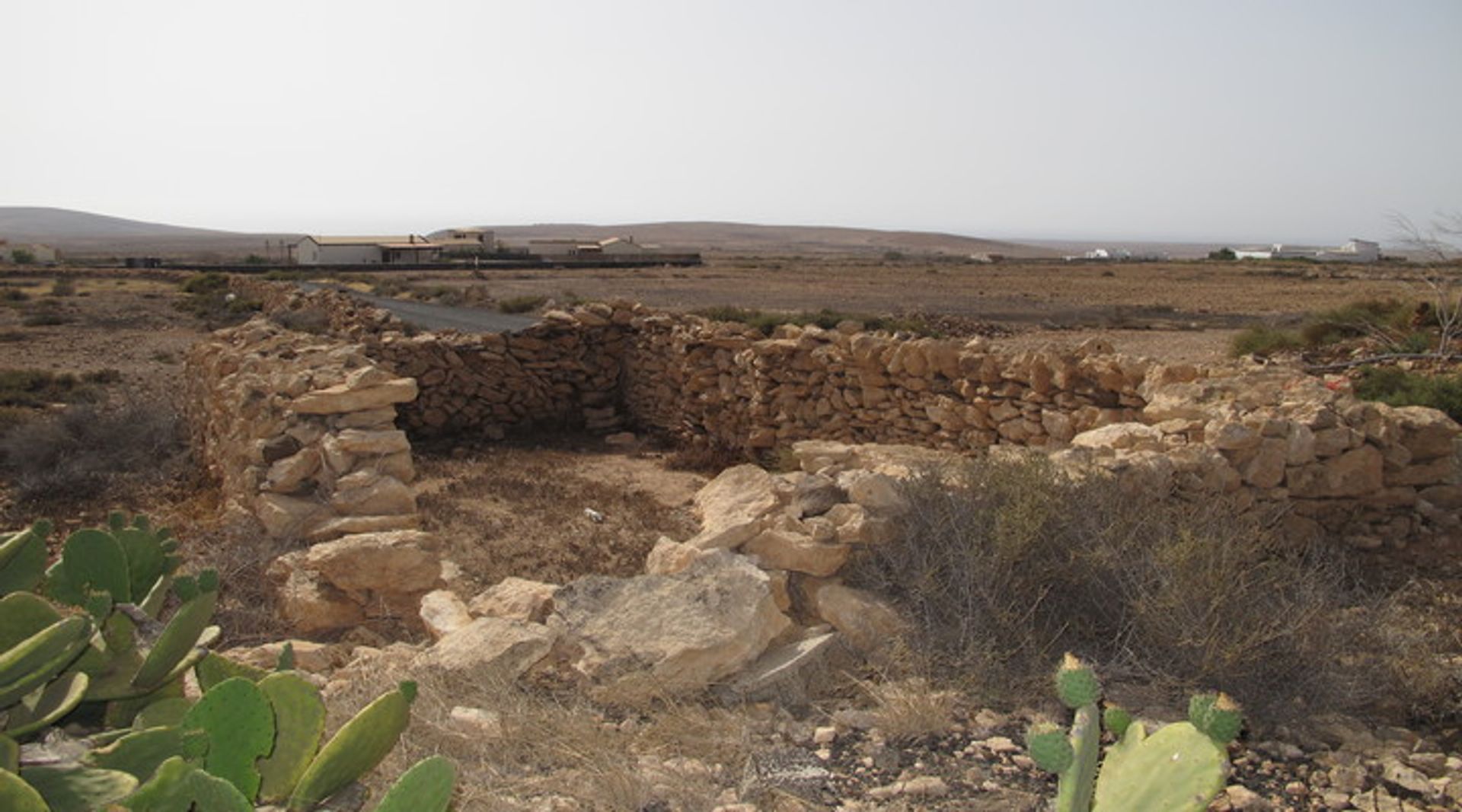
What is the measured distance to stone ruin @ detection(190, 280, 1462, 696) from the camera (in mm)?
3752

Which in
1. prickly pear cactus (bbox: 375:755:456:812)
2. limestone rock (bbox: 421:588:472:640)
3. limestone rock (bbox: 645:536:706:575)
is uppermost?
prickly pear cactus (bbox: 375:755:456:812)

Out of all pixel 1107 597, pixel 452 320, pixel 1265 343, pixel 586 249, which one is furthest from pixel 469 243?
pixel 1107 597

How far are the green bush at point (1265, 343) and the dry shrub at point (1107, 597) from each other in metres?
12.1

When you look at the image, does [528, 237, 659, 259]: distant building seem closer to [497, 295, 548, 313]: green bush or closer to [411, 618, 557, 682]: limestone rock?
[497, 295, 548, 313]: green bush

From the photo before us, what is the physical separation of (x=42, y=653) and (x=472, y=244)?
230ft

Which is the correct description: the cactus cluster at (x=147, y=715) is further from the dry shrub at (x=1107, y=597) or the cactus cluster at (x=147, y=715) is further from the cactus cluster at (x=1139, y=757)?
the dry shrub at (x=1107, y=597)

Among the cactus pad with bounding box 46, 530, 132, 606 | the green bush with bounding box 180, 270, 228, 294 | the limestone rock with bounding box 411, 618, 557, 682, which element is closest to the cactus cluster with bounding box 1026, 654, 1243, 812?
the limestone rock with bounding box 411, 618, 557, 682

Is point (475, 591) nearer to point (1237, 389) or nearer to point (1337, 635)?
point (1337, 635)

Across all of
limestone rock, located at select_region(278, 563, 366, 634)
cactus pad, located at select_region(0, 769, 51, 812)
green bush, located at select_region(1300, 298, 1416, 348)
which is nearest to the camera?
cactus pad, located at select_region(0, 769, 51, 812)

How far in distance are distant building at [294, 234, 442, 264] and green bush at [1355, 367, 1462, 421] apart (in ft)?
158

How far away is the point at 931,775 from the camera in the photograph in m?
3.01

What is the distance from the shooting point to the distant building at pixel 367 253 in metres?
54.8

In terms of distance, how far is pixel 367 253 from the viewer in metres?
56.5

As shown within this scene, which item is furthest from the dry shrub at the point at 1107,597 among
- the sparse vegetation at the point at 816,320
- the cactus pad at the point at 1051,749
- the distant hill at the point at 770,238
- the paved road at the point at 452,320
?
the distant hill at the point at 770,238
